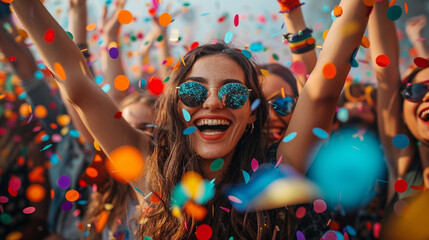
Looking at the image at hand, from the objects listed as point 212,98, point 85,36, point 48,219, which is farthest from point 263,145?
point 48,219

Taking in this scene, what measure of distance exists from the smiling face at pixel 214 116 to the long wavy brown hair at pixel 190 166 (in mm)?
82

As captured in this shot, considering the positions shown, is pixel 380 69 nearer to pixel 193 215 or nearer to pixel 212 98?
pixel 212 98

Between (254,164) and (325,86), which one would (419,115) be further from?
(254,164)

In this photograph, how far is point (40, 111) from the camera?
2762 millimetres

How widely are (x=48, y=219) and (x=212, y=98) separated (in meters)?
2.45

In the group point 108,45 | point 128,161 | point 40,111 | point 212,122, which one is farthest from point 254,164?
point 40,111

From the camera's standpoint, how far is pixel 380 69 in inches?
78.4

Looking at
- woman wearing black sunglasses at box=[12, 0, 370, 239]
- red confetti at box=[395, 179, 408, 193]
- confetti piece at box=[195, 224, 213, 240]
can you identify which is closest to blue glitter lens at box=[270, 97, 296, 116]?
woman wearing black sunglasses at box=[12, 0, 370, 239]

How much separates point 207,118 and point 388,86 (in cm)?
132

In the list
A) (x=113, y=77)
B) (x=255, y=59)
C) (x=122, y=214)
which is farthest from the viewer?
(x=113, y=77)

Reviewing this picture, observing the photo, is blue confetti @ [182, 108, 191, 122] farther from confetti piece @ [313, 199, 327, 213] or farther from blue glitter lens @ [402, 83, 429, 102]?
blue glitter lens @ [402, 83, 429, 102]

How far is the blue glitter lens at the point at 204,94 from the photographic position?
161cm

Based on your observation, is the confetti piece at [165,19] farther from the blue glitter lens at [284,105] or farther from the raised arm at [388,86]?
the raised arm at [388,86]

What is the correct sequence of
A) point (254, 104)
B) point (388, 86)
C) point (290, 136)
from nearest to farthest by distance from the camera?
point (290, 136)
point (254, 104)
point (388, 86)
